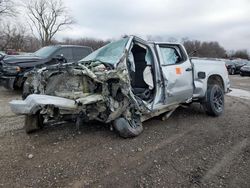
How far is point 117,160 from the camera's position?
3.67 metres

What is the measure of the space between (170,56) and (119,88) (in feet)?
5.79

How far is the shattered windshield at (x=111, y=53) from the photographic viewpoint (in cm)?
462

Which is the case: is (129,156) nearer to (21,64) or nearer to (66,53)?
(21,64)

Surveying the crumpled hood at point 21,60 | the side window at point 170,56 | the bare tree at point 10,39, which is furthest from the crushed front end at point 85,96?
the bare tree at point 10,39

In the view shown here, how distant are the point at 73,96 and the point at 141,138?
140 cm

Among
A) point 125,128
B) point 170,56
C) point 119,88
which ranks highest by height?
point 170,56

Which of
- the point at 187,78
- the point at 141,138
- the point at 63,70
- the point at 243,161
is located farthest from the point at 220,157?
the point at 63,70

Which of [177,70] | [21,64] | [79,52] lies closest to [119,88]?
[177,70]

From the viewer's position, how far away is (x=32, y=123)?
472cm

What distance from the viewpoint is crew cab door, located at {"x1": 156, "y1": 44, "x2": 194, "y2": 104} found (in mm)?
5066

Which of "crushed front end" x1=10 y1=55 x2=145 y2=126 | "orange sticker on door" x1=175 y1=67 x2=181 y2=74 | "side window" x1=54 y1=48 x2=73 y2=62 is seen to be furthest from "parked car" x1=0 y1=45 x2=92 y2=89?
"orange sticker on door" x1=175 y1=67 x2=181 y2=74

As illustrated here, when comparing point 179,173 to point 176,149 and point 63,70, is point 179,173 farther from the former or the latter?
point 63,70

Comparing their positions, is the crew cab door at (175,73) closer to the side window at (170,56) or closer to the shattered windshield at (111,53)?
the side window at (170,56)

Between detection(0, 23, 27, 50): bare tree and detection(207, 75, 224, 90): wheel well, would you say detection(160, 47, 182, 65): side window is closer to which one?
detection(207, 75, 224, 90): wheel well
